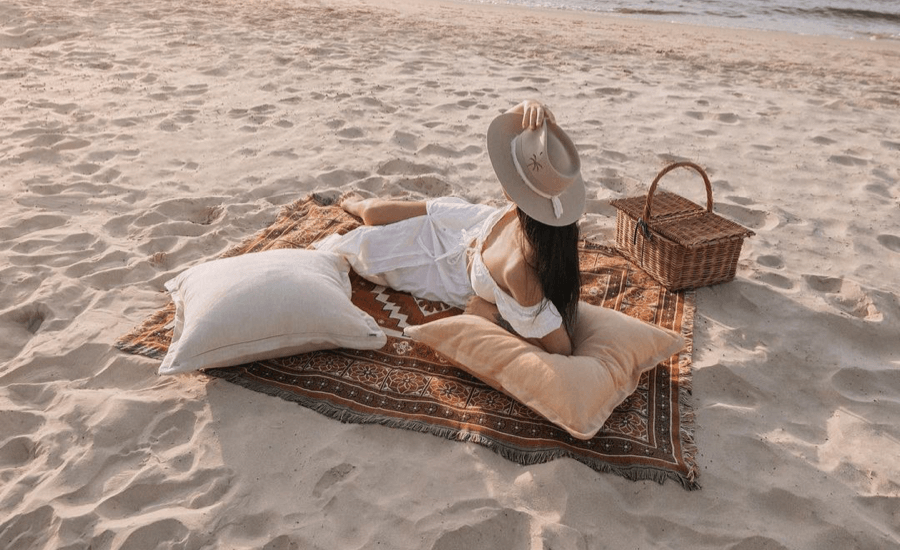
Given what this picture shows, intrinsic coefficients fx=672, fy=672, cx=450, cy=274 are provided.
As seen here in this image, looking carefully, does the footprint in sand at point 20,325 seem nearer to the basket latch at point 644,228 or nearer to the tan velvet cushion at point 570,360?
the tan velvet cushion at point 570,360

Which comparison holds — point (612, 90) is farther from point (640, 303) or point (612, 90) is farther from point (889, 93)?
point (640, 303)

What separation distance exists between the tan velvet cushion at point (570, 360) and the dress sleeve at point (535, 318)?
0.06 metres

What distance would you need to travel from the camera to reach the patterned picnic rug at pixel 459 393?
2584 mm

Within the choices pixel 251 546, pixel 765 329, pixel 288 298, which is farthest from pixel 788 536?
pixel 288 298

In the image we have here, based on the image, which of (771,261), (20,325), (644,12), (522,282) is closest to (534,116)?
(522,282)

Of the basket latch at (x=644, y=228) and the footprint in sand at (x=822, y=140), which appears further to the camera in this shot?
the footprint in sand at (x=822, y=140)

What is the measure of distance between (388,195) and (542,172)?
227 cm

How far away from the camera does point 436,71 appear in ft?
23.6

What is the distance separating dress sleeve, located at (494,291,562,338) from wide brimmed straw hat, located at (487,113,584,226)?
0.42 meters

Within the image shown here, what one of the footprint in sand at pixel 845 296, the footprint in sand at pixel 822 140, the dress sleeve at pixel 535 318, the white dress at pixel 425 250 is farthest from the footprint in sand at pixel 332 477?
the footprint in sand at pixel 822 140

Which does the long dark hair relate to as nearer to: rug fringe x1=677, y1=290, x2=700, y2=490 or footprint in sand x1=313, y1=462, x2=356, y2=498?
rug fringe x1=677, y1=290, x2=700, y2=490

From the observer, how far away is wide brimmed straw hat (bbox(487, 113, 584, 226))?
2.48m

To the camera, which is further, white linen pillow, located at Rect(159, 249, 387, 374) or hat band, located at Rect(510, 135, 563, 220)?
white linen pillow, located at Rect(159, 249, 387, 374)

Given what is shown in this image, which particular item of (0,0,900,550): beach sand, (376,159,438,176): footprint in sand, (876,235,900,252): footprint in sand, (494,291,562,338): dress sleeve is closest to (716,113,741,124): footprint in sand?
(0,0,900,550): beach sand
